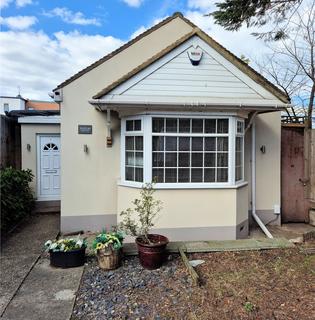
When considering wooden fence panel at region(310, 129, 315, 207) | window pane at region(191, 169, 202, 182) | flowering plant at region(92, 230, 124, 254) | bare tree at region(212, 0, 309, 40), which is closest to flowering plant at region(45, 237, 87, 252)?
flowering plant at region(92, 230, 124, 254)

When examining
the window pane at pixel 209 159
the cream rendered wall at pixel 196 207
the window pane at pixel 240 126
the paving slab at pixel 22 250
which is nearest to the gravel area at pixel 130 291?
the paving slab at pixel 22 250

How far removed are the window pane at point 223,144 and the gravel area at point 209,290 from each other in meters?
2.56

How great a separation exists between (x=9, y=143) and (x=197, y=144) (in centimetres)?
723

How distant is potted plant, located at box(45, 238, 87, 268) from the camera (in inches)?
215

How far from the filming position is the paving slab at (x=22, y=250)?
482 cm

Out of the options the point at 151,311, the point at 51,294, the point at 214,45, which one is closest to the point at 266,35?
the point at 214,45

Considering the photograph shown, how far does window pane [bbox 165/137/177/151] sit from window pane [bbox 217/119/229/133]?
1.13m

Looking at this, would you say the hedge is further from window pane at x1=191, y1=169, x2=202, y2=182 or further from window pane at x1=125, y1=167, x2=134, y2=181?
window pane at x1=191, y1=169, x2=202, y2=182

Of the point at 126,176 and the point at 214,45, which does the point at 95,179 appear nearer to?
the point at 126,176

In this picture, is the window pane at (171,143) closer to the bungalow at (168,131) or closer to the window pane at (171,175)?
the bungalow at (168,131)

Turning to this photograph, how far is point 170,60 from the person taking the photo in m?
7.22

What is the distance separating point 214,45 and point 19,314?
264 inches

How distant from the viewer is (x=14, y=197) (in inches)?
320

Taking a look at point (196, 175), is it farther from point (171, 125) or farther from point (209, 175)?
point (171, 125)
